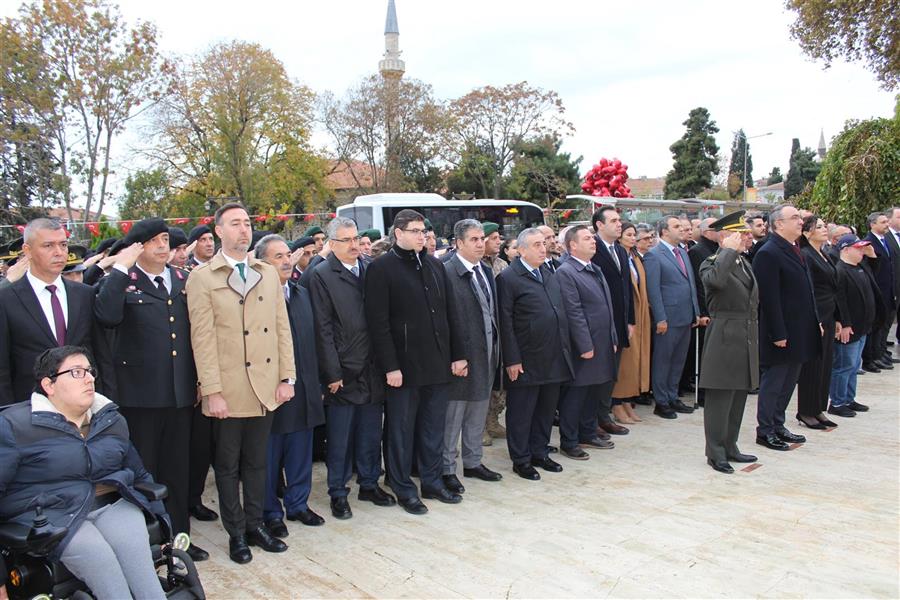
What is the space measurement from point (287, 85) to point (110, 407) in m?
30.8

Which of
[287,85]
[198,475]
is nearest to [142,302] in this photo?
[198,475]

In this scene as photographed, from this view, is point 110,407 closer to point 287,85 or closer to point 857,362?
point 857,362

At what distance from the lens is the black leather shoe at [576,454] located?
5.85m

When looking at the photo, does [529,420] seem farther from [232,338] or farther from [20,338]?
[20,338]

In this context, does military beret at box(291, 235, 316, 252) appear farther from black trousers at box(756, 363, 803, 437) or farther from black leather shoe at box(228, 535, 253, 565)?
black trousers at box(756, 363, 803, 437)

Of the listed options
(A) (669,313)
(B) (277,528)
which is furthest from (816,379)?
(B) (277,528)

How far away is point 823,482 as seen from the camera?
5.15m

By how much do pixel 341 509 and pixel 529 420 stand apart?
65.3 inches

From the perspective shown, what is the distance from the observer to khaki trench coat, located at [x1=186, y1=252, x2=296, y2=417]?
3879 mm

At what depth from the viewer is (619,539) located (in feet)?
13.7

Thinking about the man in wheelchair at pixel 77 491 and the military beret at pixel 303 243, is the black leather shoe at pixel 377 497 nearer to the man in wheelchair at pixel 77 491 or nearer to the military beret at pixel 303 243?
the man in wheelchair at pixel 77 491

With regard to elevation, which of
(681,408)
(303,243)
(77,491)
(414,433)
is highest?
(303,243)

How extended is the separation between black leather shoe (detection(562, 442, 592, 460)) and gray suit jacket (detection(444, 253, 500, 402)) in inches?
44.5

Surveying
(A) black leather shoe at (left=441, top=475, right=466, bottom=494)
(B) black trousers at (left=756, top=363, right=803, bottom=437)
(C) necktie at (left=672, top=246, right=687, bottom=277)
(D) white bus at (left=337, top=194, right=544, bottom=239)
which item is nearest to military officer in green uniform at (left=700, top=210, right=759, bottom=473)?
(B) black trousers at (left=756, top=363, right=803, bottom=437)
